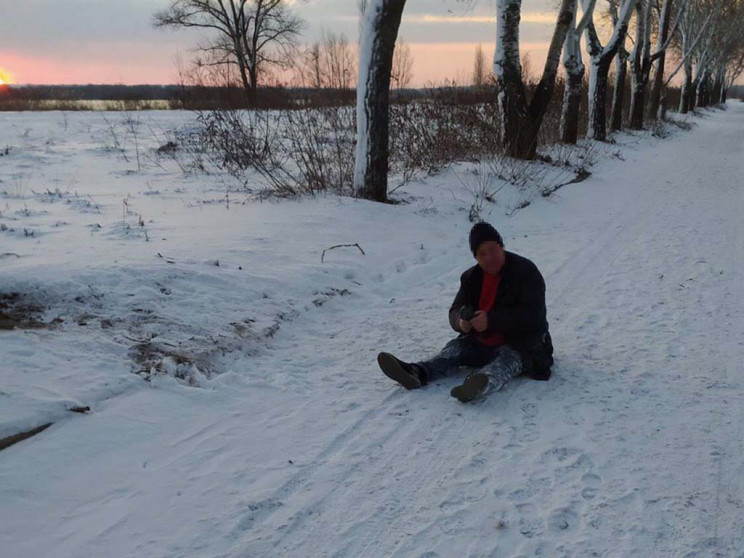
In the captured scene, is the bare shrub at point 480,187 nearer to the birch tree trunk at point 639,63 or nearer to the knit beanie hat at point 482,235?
the knit beanie hat at point 482,235

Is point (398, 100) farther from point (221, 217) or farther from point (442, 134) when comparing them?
point (221, 217)

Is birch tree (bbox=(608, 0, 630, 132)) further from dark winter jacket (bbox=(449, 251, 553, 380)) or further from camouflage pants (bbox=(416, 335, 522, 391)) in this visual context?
camouflage pants (bbox=(416, 335, 522, 391))

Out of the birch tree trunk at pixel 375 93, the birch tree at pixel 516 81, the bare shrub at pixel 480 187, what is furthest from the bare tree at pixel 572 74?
the birch tree trunk at pixel 375 93

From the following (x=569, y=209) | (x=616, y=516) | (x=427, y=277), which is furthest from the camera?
(x=569, y=209)

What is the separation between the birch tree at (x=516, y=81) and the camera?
11.1 meters

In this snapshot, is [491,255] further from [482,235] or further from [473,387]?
[473,387]

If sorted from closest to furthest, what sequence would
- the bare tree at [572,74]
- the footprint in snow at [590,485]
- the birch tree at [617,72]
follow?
the footprint in snow at [590,485], the bare tree at [572,74], the birch tree at [617,72]

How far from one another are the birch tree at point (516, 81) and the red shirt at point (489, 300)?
27.4 ft

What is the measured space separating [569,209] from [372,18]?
434 centimetres

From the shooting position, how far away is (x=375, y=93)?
7723 mm

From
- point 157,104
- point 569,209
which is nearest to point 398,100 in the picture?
point 569,209

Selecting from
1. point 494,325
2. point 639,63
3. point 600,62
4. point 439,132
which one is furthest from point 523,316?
point 639,63

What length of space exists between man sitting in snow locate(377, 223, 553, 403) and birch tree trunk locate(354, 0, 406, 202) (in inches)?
176

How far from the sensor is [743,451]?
2.94 metres
